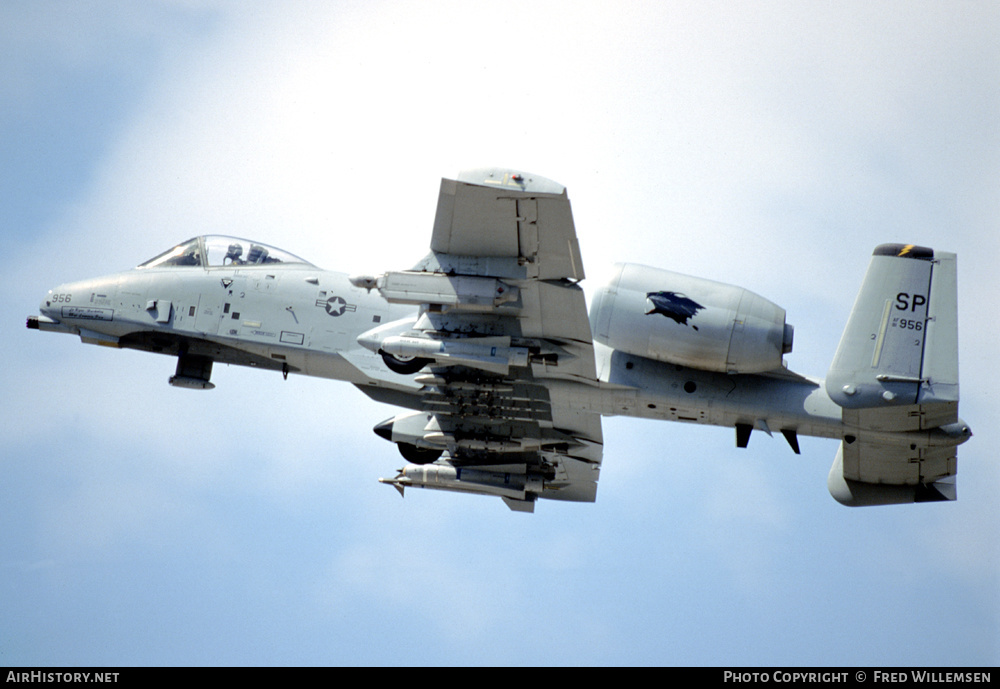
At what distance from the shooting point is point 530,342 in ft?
51.3

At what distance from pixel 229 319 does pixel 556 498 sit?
26.6 feet

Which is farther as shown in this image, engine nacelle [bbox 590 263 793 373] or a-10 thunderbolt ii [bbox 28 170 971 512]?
engine nacelle [bbox 590 263 793 373]

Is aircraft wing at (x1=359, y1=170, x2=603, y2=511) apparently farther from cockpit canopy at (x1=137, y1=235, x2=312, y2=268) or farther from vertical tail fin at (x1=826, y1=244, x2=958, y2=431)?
vertical tail fin at (x1=826, y1=244, x2=958, y2=431)

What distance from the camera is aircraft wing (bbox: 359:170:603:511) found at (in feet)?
44.9

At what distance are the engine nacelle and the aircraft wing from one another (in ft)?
2.35

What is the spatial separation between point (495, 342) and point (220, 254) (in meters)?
6.68

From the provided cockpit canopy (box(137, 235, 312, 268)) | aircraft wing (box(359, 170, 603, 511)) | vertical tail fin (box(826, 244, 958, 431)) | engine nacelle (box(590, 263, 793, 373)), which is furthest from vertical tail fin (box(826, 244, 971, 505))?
cockpit canopy (box(137, 235, 312, 268))

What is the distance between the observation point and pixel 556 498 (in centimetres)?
2191

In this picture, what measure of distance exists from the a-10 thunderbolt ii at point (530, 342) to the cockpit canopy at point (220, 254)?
0.10 ft

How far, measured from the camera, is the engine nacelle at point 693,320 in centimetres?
1532

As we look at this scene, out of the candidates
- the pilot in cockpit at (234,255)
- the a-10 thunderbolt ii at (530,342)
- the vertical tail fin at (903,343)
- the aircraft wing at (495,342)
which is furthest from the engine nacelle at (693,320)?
the pilot in cockpit at (234,255)

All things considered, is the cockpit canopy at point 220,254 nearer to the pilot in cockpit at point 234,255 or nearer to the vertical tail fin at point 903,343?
the pilot in cockpit at point 234,255
